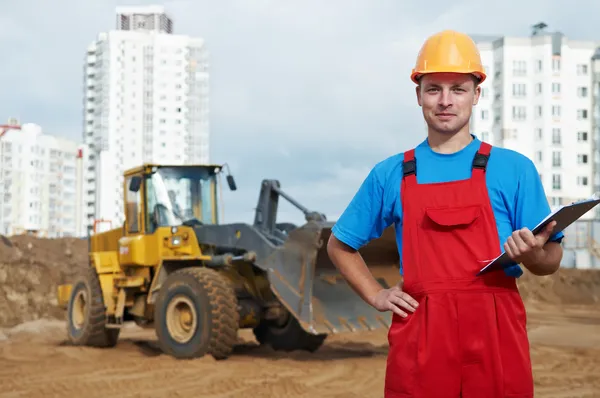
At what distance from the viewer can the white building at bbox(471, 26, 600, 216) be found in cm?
7144

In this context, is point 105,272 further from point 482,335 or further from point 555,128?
point 555,128

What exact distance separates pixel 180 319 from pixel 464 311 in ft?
28.5

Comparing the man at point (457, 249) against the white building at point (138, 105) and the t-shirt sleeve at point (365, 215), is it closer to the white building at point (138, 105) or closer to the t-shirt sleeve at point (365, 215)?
the t-shirt sleeve at point (365, 215)

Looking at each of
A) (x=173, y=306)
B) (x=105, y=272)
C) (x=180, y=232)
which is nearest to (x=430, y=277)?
(x=173, y=306)

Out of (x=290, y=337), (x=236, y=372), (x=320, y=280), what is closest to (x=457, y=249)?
(x=236, y=372)

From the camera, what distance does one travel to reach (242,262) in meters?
11.3

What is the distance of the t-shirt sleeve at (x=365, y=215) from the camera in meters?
2.89

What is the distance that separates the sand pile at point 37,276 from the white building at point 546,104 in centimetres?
4500

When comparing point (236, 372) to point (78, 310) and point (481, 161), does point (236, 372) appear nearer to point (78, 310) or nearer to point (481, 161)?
point (78, 310)

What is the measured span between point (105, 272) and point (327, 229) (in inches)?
187

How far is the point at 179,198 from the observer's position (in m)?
12.3

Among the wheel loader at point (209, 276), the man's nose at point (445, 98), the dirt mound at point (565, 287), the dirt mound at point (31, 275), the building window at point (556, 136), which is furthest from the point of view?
the building window at point (556, 136)

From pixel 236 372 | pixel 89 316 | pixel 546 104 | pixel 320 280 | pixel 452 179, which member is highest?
pixel 546 104

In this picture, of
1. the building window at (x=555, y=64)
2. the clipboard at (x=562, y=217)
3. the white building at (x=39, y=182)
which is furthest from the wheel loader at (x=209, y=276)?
the white building at (x=39, y=182)
